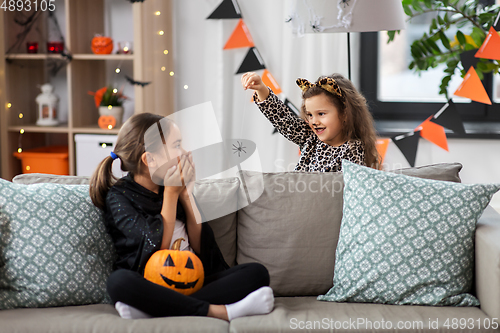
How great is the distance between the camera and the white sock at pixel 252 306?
1302 mm

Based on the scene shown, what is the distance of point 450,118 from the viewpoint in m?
2.57

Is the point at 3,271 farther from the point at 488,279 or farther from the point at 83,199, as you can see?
the point at 488,279

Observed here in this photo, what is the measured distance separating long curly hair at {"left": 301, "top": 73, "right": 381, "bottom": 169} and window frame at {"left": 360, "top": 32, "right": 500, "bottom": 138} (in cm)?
92

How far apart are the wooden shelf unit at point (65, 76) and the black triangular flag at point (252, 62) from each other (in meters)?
0.56

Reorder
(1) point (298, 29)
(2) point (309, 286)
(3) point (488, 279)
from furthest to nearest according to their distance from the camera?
(1) point (298, 29) < (2) point (309, 286) < (3) point (488, 279)

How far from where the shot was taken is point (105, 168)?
1477mm

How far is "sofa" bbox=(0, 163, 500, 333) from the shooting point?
1.25m

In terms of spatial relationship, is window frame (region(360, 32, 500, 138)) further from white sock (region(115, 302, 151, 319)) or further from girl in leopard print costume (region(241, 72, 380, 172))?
white sock (region(115, 302, 151, 319))

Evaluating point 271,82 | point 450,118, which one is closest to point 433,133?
point 450,118

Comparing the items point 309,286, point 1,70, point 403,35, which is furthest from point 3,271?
point 403,35

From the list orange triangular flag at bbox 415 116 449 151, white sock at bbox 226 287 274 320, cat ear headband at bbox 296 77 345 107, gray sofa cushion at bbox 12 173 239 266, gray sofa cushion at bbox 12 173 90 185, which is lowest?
white sock at bbox 226 287 274 320

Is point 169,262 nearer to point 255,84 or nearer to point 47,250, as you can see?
point 47,250

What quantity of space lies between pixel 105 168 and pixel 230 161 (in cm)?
38

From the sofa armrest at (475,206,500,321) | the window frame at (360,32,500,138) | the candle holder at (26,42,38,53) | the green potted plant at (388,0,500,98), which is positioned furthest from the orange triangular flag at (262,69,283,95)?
the sofa armrest at (475,206,500,321)
